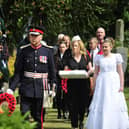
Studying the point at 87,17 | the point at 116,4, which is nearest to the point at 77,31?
the point at 87,17

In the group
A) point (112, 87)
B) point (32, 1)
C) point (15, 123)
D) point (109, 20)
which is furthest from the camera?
point (109, 20)

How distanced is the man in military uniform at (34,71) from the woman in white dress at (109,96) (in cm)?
163

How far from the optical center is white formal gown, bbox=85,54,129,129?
996 centimetres

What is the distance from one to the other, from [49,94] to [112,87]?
5.54 feet

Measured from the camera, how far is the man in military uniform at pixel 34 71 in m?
8.54

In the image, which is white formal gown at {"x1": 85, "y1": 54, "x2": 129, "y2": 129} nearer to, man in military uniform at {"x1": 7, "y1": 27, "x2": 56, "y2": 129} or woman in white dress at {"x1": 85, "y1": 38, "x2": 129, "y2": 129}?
woman in white dress at {"x1": 85, "y1": 38, "x2": 129, "y2": 129}

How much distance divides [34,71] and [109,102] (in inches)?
76.8

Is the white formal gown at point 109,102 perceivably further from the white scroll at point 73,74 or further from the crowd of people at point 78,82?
the white scroll at point 73,74

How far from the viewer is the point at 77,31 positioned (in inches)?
970

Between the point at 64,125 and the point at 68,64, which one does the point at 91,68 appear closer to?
the point at 68,64

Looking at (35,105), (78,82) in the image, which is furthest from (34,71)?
(78,82)

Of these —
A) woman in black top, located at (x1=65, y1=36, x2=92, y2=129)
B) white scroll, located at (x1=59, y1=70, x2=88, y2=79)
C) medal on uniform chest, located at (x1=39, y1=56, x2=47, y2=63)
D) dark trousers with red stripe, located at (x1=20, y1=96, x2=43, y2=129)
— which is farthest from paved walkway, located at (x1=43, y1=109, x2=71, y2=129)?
medal on uniform chest, located at (x1=39, y1=56, x2=47, y2=63)

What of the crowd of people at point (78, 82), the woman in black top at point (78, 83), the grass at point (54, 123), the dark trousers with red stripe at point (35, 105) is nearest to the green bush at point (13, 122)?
the crowd of people at point (78, 82)

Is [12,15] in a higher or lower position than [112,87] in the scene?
higher
